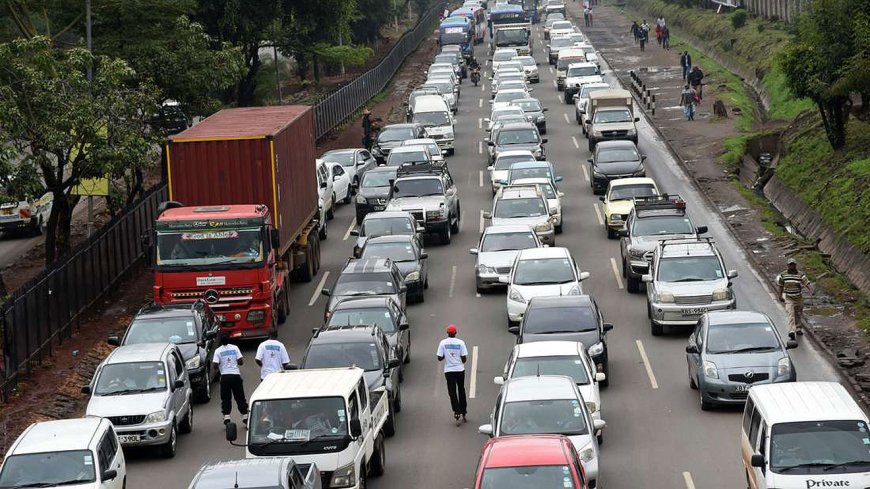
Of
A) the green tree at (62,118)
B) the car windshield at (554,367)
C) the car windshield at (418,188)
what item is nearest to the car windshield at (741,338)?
the car windshield at (554,367)

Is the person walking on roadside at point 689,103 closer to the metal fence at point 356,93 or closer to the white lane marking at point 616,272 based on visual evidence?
the metal fence at point 356,93

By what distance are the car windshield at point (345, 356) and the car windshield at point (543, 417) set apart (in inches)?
165

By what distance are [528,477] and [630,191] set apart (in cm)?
2392

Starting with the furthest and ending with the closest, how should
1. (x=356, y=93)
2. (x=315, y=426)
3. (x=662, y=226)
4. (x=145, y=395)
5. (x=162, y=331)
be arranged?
1. (x=356, y=93)
2. (x=662, y=226)
3. (x=162, y=331)
4. (x=145, y=395)
5. (x=315, y=426)

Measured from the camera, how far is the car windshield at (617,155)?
44812 millimetres

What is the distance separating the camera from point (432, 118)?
5731 cm

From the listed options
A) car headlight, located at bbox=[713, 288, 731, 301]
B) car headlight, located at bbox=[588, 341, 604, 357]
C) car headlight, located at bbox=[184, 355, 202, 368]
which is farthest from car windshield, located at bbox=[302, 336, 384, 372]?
car headlight, located at bbox=[713, 288, 731, 301]

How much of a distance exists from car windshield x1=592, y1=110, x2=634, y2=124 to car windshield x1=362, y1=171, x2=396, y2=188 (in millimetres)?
11508

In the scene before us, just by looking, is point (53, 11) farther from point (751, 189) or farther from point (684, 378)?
point (684, 378)

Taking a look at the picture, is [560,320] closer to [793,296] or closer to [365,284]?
[793,296]

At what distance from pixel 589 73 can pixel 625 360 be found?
43434mm

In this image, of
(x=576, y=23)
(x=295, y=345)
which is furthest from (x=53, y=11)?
(x=576, y=23)

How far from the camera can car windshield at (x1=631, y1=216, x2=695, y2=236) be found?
1339 inches

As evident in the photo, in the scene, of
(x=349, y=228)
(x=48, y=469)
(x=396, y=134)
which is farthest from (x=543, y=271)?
(x=396, y=134)
